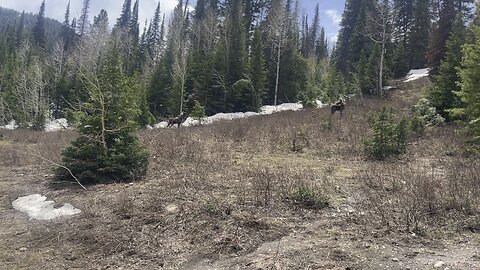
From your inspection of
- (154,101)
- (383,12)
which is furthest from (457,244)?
(154,101)

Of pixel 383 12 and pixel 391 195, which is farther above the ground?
pixel 383 12

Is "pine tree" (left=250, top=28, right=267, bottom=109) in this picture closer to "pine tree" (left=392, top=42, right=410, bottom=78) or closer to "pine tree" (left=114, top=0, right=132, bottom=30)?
"pine tree" (left=392, top=42, right=410, bottom=78)

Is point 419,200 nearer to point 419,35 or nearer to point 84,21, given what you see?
point 419,35

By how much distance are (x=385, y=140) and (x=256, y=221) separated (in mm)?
6982

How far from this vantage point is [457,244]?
4.83 metres

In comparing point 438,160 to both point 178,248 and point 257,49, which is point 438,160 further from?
point 257,49

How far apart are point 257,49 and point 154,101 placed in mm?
12124

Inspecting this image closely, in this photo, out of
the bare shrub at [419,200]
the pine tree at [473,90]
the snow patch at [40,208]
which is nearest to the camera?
the bare shrub at [419,200]

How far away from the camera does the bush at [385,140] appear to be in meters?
11.3

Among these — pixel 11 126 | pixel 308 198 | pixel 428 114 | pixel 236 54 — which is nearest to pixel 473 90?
pixel 428 114

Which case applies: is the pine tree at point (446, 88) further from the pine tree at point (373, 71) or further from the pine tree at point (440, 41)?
the pine tree at point (373, 71)

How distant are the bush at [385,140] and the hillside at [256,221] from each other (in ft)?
4.49

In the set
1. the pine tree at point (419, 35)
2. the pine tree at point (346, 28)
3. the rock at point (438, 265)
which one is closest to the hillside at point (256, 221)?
the rock at point (438, 265)

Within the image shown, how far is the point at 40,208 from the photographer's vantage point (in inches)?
296
